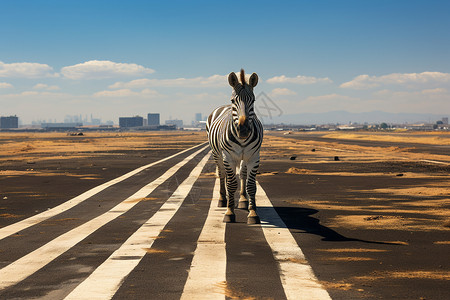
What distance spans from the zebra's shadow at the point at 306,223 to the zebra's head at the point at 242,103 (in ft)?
6.84

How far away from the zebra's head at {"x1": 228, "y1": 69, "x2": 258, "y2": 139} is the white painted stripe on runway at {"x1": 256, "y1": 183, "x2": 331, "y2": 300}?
6.38 ft

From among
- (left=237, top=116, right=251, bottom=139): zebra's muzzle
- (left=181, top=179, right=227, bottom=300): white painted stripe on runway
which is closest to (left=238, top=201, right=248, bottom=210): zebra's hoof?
(left=181, top=179, right=227, bottom=300): white painted stripe on runway

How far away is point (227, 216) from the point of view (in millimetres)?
10750

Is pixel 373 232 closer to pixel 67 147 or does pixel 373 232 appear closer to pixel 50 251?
pixel 50 251

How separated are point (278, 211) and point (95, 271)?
634cm

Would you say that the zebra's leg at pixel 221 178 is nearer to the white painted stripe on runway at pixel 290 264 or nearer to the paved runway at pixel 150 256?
the paved runway at pixel 150 256

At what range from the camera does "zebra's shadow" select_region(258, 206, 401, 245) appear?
355 inches

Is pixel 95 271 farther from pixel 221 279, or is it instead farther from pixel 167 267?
pixel 221 279

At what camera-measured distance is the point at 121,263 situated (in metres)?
7.12

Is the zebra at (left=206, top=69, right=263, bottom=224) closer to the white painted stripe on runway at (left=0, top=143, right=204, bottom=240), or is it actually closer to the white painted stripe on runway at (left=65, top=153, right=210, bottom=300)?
the white painted stripe on runway at (left=65, top=153, right=210, bottom=300)

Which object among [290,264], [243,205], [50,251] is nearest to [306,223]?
[243,205]

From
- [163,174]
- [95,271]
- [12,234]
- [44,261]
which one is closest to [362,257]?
[95,271]

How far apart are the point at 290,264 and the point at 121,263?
232 cm

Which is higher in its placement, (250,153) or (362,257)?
(250,153)
